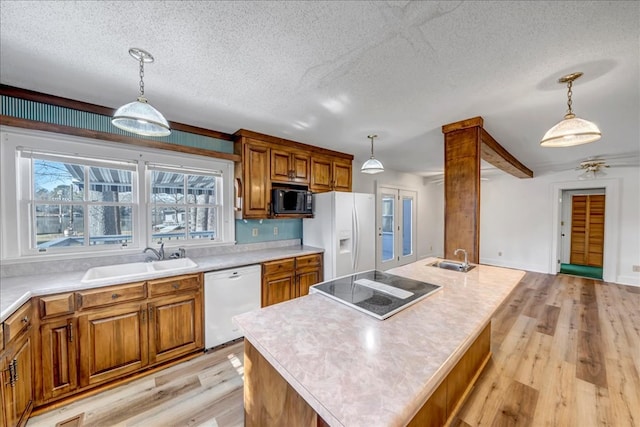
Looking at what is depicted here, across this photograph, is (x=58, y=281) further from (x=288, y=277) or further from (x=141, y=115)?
(x=288, y=277)

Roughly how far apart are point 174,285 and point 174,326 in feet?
1.25

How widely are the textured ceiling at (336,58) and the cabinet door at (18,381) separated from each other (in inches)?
70.2

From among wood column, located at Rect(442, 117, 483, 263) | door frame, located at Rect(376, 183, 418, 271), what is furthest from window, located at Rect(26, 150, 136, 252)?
door frame, located at Rect(376, 183, 418, 271)

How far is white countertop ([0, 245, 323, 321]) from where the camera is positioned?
1492 millimetres

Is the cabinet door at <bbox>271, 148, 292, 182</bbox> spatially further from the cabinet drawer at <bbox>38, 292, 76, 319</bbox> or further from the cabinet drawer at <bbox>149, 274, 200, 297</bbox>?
the cabinet drawer at <bbox>38, 292, 76, 319</bbox>

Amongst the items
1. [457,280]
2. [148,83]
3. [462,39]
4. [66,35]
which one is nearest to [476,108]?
[462,39]

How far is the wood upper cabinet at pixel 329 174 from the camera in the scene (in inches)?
143

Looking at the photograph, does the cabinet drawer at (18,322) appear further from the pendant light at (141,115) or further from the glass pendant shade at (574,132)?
the glass pendant shade at (574,132)

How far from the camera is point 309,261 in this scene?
10.7 ft

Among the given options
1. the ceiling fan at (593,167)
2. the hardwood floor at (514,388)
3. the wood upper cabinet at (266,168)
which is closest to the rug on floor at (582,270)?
the ceiling fan at (593,167)

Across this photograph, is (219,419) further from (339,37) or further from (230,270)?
(339,37)

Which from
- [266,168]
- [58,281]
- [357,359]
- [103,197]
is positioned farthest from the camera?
[266,168]

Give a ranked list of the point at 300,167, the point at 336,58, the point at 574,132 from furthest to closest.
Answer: the point at 300,167 < the point at 574,132 < the point at 336,58

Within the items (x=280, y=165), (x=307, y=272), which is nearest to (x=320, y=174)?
(x=280, y=165)
